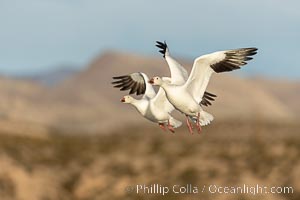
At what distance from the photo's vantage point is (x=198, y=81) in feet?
41.5

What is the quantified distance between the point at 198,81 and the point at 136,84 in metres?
1.88

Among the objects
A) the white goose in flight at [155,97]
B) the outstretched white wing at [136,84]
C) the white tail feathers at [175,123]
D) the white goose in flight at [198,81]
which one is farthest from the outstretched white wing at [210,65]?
the outstretched white wing at [136,84]

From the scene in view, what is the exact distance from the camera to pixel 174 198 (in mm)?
52469

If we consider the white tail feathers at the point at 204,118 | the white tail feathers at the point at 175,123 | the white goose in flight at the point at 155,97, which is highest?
the white goose in flight at the point at 155,97

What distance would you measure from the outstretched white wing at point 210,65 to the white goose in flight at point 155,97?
0.31m

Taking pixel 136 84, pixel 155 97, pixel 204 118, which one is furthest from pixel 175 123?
pixel 136 84

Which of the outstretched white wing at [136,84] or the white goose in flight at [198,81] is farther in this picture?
the outstretched white wing at [136,84]

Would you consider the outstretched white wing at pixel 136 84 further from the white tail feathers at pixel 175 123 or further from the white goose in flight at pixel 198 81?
the white goose in flight at pixel 198 81

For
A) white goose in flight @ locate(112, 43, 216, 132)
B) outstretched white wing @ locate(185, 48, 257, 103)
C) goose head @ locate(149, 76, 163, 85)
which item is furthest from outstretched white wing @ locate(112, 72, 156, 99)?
goose head @ locate(149, 76, 163, 85)

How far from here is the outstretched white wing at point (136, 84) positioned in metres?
13.7

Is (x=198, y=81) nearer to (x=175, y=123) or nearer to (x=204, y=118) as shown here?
(x=204, y=118)

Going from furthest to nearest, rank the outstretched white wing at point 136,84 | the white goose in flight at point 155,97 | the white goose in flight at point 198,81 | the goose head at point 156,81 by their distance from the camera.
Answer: the outstretched white wing at point 136,84
the white goose in flight at point 155,97
the goose head at point 156,81
the white goose in flight at point 198,81

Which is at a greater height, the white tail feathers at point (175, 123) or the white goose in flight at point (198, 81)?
the white goose in flight at point (198, 81)

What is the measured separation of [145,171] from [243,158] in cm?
1029
